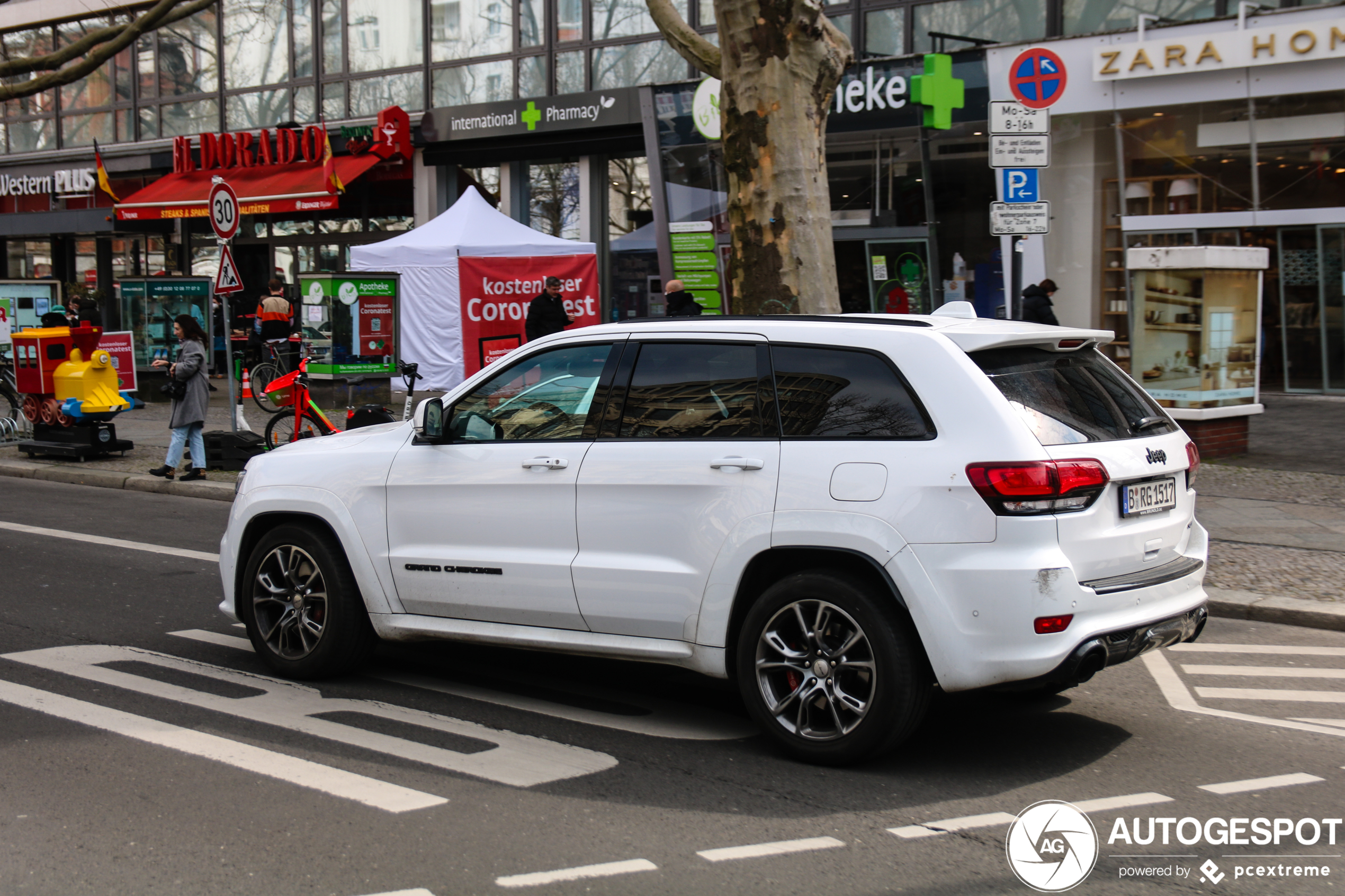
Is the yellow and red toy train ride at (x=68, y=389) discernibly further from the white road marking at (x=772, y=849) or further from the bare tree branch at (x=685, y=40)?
the white road marking at (x=772, y=849)

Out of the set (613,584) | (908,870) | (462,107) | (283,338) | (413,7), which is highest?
(413,7)

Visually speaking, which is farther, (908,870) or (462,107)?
(462,107)

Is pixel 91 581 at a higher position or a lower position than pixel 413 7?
lower

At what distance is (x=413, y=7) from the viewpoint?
2564 cm

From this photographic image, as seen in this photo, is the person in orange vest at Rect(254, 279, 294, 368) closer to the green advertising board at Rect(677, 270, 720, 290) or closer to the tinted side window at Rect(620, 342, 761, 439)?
the green advertising board at Rect(677, 270, 720, 290)

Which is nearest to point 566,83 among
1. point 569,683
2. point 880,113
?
point 880,113

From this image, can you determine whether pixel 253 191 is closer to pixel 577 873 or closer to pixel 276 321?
pixel 276 321

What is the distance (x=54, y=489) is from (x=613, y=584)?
34.7 ft

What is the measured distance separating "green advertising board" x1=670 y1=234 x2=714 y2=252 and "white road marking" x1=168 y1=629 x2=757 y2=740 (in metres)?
16.7

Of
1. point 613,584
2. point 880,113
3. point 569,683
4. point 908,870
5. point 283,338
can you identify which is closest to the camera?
point 908,870

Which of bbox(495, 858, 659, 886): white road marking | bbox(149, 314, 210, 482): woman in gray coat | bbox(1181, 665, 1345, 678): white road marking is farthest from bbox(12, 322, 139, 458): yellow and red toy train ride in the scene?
bbox(495, 858, 659, 886): white road marking

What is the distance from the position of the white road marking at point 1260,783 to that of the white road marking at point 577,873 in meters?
2.11

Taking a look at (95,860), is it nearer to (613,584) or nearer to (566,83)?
(613,584)

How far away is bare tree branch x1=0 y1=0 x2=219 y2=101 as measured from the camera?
1684 cm
